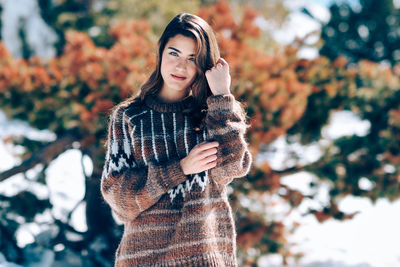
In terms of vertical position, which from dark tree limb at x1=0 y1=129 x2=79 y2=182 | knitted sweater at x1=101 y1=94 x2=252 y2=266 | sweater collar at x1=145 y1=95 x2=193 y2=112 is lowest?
knitted sweater at x1=101 y1=94 x2=252 y2=266

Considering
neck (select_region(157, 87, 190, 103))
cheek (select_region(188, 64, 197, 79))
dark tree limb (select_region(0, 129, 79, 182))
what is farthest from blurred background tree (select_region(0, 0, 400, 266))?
cheek (select_region(188, 64, 197, 79))

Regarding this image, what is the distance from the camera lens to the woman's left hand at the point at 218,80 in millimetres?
1359

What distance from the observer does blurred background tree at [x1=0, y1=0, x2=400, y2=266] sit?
112 inches

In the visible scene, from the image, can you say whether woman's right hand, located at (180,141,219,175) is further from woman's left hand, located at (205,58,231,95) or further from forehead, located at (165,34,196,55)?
forehead, located at (165,34,196,55)

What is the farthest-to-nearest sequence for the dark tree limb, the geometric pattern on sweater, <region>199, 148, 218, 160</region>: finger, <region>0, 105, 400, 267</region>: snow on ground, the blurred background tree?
<region>0, 105, 400, 267</region>: snow on ground < the dark tree limb < the blurred background tree < the geometric pattern on sweater < <region>199, 148, 218, 160</region>: finger

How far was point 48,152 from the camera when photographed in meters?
3.09

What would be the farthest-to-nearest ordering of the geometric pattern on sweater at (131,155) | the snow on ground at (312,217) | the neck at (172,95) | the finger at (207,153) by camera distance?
the snow on ground at (312,217) < the neck at (172,95) < the geometric pattern on sweater at (131,155) < the finger at (207,153)

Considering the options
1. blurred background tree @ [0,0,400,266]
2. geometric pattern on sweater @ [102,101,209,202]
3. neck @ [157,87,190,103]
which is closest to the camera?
geometric pattern on sweater @ [102,101,209,202]

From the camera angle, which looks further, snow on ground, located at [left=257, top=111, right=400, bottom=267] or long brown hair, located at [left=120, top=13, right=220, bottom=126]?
snow on ground, located at [left=257, top=111, right=400, bottom=267]

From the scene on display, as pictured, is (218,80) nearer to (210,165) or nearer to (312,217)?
(210,165)

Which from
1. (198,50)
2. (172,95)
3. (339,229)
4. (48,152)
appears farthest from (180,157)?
(339,229)

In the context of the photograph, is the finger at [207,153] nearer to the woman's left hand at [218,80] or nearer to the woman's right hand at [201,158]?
the woman's right hand at [201,158]

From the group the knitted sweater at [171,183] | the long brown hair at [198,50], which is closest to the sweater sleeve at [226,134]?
the knitted sweater at [171,183]

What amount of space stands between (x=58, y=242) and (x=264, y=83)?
193 cm
